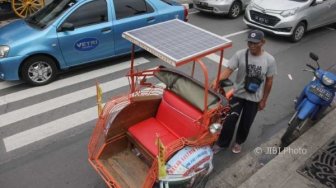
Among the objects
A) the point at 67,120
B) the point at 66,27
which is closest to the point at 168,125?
the point at 67,120

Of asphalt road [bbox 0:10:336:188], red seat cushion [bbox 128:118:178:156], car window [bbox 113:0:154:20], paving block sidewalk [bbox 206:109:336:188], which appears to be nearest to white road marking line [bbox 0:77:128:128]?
asphalt road [bbox 0:10:336:188]

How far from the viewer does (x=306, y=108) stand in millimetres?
5152

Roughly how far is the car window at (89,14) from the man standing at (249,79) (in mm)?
3827

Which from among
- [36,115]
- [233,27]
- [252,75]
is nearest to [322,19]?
[233,27]

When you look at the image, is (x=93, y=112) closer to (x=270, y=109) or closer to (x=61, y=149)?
(x=61, y=149)

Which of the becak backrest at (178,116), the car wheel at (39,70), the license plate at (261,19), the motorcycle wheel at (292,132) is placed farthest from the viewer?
the license plate at (261,19)

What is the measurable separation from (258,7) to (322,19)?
86.9 inches

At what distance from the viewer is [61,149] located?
513cm

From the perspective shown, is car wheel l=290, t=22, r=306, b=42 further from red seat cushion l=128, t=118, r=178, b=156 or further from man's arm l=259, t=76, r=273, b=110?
red seat cushion l=128, t=118, r=178, b=156

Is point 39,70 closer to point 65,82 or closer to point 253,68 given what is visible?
point 65,82

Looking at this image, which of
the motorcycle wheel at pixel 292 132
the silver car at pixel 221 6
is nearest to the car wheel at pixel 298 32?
the silver car at pixel 221 6

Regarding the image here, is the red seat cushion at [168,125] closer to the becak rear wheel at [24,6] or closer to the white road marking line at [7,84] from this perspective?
the white road marking line at [7,84]

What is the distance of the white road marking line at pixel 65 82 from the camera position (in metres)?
6.54

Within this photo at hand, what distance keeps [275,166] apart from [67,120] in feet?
11.9
